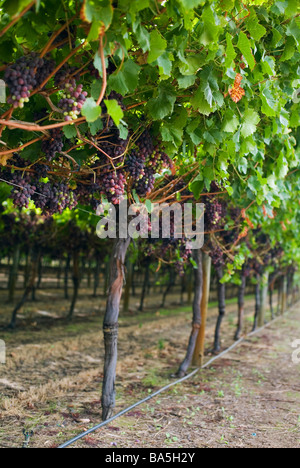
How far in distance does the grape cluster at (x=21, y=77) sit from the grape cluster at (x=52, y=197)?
103 centimetres

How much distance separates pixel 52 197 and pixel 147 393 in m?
3.44

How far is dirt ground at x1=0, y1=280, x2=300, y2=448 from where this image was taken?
3865mm

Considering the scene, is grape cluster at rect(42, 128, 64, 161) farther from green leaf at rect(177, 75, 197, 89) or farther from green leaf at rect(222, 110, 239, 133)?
green leaf at rect(222, 110, 239, 133)

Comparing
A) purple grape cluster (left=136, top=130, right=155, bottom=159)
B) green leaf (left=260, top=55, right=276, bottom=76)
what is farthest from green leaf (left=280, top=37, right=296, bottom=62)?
purple grape cluster (left=136, top=130, right=155, bottom=159)

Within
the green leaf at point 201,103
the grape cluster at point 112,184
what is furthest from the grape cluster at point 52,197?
the green leaf at point 201,103

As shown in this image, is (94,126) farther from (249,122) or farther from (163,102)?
(249,122)

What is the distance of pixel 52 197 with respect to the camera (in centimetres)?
293

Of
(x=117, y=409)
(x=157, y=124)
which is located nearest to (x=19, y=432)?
(x=117, y=409)

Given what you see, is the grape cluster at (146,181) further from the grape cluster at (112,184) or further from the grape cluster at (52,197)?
the grape cluster at (52,197)

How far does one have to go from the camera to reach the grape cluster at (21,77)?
1798 mm

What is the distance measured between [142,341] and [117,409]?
490cm

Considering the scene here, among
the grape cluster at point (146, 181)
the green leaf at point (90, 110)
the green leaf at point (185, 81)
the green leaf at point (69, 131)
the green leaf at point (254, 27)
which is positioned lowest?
the grape cluster at point (146, 181)

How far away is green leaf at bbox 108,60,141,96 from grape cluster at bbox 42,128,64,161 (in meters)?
0.53
